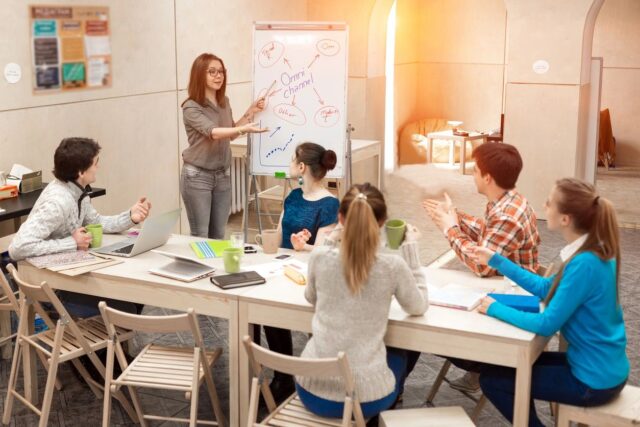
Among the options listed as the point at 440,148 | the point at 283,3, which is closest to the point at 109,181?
the point at 283,3

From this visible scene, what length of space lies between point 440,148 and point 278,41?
5.62 m

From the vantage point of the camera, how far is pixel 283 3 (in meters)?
8.34

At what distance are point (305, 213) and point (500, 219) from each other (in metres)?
1.03

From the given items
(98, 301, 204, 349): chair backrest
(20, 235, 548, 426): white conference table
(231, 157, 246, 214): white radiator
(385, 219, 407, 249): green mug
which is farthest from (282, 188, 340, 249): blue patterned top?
(231, 157, 246, 214): white radiator

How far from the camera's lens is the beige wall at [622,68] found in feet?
34.5

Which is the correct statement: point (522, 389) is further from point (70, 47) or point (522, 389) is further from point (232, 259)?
point (70, 47)

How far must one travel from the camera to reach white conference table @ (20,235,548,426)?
3.00m

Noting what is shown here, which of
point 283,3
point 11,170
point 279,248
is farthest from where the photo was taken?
point 283,3

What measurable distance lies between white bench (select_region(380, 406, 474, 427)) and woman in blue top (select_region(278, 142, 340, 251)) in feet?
4.11

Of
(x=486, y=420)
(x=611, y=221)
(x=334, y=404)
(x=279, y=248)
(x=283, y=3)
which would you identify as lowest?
(x=486, y=420)

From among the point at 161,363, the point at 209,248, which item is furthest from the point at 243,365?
the point at 209,248

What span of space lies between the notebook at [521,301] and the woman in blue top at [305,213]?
1004 mm

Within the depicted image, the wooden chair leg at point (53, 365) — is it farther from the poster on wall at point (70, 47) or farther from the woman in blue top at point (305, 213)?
the poster on wall at point (70, 47)

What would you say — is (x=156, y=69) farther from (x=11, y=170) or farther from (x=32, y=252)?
(x=32, y=252)
